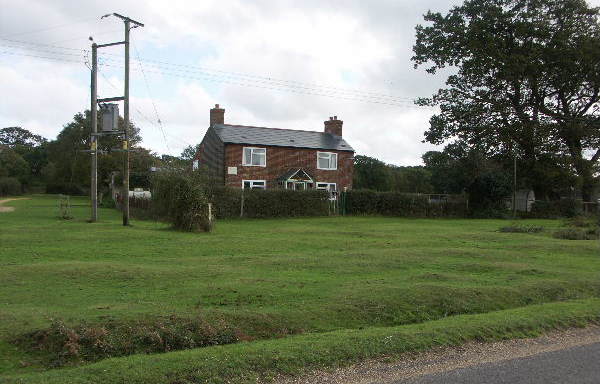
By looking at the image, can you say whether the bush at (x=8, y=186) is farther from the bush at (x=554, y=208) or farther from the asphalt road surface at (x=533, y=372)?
the asphalt road surface at (x=533, y=372)

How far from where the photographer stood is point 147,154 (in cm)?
6681

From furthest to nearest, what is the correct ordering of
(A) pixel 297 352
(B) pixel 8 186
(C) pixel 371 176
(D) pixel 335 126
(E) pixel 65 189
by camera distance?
(C) pixel 371 176 → (E) pixel 65 189 → (B) pixel 8 186 → (D) pixel 335 126 → (A) pixel 297 352

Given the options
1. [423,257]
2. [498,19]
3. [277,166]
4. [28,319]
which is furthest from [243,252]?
[498,19]

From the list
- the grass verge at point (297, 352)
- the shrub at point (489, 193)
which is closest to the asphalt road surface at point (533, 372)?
the grass verge at point (297, 352)

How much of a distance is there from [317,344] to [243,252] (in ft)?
29.5

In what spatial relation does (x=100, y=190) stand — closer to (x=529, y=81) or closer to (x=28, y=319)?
(x=529, y=81)

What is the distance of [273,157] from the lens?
46.0 m

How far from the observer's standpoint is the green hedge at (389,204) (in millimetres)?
39000

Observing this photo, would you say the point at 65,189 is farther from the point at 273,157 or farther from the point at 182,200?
the point at 182,200

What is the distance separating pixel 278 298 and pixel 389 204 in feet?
102

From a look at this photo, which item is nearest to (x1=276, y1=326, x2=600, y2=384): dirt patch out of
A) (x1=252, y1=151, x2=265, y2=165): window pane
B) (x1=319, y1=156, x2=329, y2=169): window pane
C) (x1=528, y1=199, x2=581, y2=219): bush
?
(x1=252, y1=151, x2=265, y2=165): window pane

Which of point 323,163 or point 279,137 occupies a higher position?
point 279,137

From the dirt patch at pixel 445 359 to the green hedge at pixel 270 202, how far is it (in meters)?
24.7

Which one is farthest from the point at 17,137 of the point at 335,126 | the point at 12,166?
the point at 335,126
